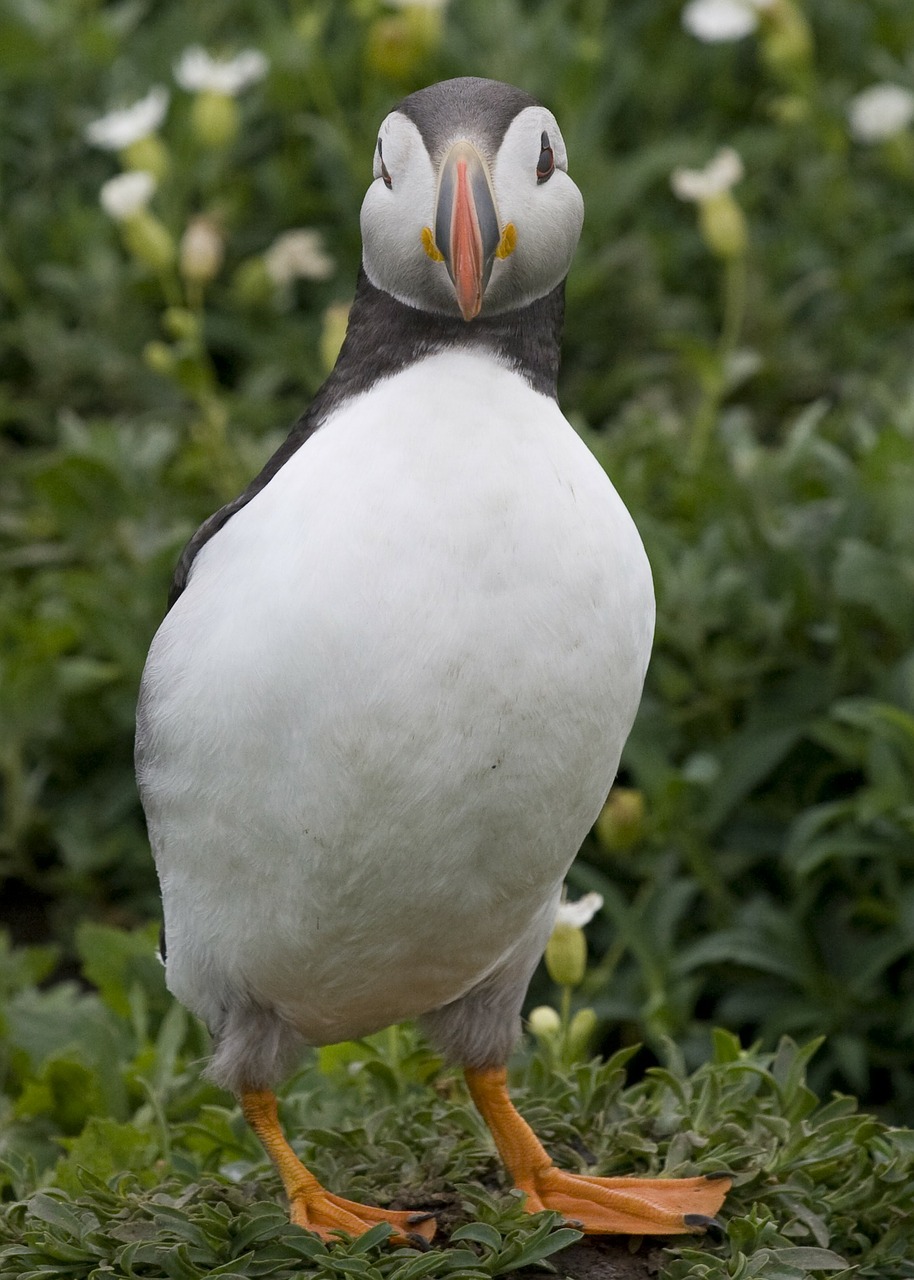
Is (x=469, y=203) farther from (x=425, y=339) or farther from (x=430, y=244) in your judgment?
(x=425, y=339)

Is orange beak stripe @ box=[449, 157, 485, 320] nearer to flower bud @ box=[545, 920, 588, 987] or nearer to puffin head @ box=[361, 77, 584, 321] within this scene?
puffin head @ box=[361, 77, 584, 321]

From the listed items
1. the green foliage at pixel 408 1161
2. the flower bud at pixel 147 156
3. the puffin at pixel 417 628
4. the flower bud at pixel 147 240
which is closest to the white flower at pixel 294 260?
the flower bud at pixel 147 156

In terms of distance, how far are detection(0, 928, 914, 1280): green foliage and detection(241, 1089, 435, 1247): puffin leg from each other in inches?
1.7

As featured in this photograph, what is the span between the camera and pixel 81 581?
551 cm

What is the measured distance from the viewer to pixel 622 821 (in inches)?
178

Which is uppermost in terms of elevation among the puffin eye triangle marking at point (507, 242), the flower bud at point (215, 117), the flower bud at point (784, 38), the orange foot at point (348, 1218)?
the puffin eye triangle marking at point (507, 242)

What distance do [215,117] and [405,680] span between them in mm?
4107

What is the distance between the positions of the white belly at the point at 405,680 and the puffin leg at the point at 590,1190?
40cm

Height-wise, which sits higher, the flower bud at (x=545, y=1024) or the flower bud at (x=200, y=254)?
the flower bud at (x=200, y=254)

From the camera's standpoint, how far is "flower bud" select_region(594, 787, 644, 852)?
4508mm

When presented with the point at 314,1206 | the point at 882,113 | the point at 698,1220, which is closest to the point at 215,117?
the point at 882,113

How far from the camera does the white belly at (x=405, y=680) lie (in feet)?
8.95

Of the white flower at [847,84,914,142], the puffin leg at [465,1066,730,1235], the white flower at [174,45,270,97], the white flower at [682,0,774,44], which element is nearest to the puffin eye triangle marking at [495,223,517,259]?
the puffin leg at [465,1066,730,1235]

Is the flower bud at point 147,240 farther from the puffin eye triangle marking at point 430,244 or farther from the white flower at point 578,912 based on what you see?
the puffin eye triangle marking at point 430,244
